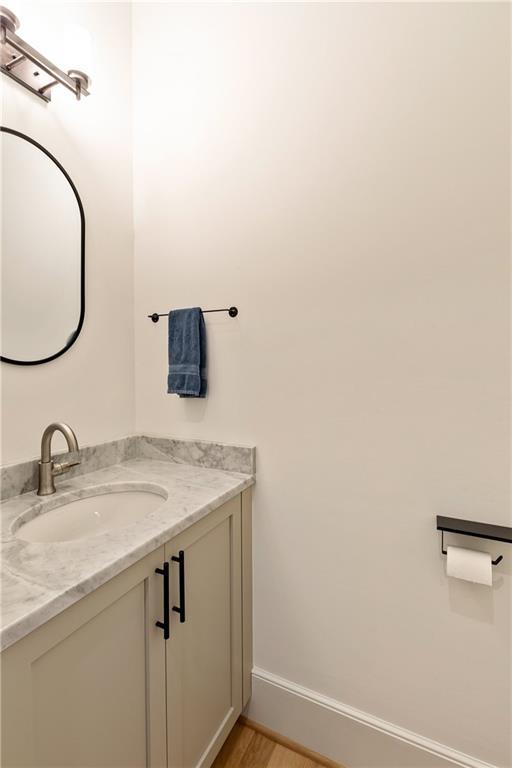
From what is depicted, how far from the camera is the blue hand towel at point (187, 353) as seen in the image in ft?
4.38

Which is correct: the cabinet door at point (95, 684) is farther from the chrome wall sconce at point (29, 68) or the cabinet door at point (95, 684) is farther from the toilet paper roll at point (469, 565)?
the chrome wall sconce at point (29, 68)

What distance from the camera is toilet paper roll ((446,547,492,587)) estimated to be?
92 cm

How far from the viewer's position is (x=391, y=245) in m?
1.08

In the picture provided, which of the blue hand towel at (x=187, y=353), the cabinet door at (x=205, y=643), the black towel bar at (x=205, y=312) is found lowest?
the cabinet door at (x=205, y=643)

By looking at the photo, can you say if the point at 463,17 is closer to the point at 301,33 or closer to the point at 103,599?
the point at 301,33

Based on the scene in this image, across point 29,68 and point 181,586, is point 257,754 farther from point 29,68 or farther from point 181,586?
point 29,68

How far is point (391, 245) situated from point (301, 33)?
2.64ft

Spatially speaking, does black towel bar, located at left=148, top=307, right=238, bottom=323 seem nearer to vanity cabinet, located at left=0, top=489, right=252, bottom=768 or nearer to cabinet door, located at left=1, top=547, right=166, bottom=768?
vanity cabinet, located at left=0, top=489, right=252, bottom=768

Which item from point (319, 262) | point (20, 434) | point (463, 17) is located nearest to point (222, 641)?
point (20, 434)

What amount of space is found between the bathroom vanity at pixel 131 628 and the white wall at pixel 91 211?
0.82 ft

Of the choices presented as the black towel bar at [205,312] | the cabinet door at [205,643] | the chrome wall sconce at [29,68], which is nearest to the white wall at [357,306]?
the black towel bar at [205,312]

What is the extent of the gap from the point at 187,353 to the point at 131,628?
0.86 meters

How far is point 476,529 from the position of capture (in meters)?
0.96

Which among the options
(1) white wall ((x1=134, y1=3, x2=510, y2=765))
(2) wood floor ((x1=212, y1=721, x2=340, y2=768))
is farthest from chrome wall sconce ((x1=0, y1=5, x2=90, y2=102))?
(2) wood floor ((x1=212, y1=721, x2=340, y2=768))
